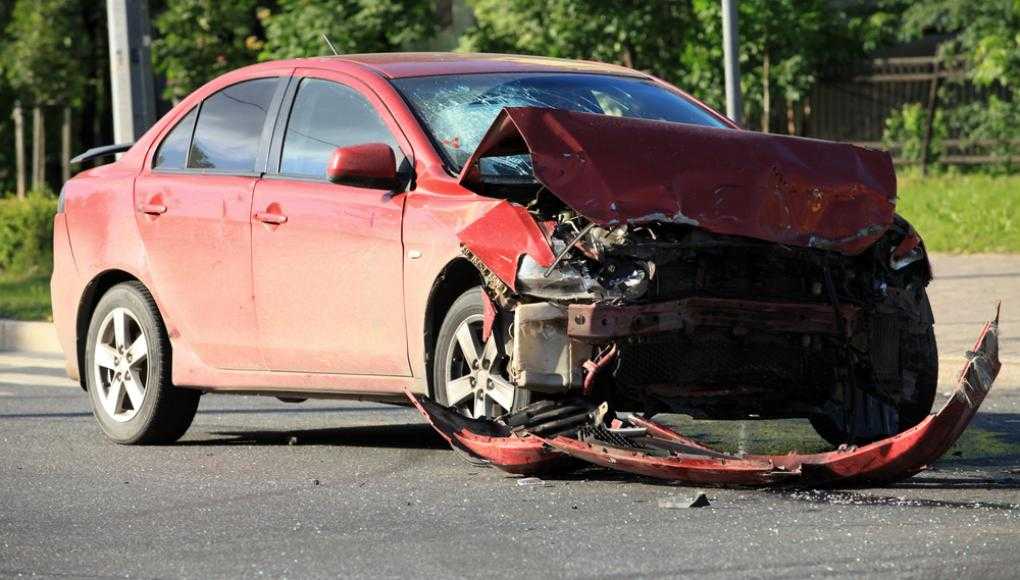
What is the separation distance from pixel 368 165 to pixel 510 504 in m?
1.58

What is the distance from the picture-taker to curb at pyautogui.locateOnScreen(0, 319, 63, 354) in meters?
15.1

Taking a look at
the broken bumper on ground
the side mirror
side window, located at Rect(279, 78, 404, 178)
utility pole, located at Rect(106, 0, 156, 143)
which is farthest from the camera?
utility pole, located at Rect(106, 0, 156, 143)

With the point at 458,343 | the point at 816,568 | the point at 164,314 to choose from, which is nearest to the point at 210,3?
the point at 164,314

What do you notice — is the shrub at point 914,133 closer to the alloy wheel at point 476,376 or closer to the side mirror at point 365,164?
the side mirror at point 365,164

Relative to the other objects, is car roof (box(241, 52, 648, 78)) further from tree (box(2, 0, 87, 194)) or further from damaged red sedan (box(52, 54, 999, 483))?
tree (box(2, 0, 87, 194))

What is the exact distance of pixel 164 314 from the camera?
8750mm

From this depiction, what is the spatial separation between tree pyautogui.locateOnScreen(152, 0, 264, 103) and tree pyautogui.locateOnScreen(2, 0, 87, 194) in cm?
489

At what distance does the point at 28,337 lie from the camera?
1531 centimetres

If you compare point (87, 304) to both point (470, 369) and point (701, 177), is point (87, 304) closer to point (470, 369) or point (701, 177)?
point (470, 369)

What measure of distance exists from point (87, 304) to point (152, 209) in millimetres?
749

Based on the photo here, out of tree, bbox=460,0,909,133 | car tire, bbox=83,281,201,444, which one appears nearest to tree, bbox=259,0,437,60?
tree, bbox=460,0,909,133

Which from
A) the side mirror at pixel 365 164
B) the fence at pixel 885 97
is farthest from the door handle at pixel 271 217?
the fence at pixel 885 97

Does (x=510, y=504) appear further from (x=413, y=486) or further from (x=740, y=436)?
(x=740, y=436)

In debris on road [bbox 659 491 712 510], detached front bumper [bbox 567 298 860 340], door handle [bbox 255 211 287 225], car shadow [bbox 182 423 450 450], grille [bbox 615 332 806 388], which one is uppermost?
door handle [bbox 255 211 287 225]
